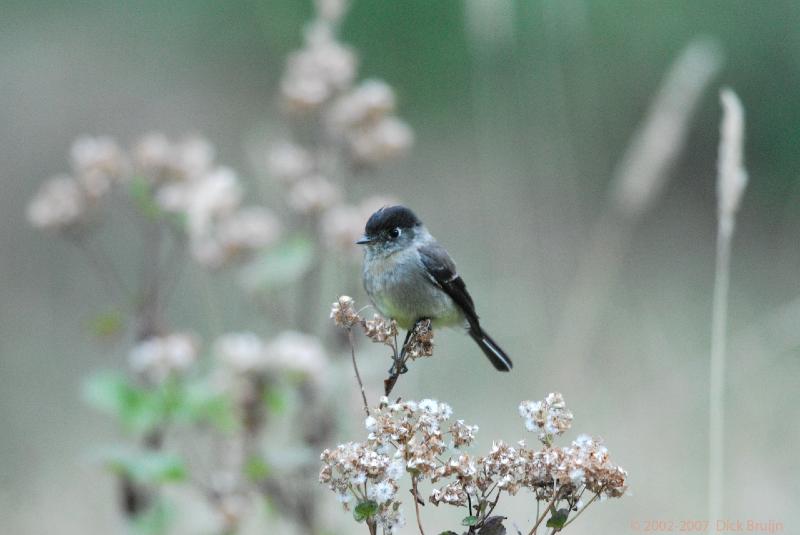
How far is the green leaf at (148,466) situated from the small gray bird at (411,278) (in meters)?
0.77

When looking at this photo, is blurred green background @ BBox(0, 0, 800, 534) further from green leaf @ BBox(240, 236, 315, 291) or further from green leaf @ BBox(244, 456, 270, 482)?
green leaf @ BBox(240, 236, 315, 291)

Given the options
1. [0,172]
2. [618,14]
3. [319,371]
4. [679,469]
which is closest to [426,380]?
[679,469]

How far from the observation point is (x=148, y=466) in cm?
299

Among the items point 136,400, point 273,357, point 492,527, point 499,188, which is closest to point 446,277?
point 273,357

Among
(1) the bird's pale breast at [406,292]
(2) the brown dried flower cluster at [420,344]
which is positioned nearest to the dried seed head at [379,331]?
(2) the brown dried flower cluster at [420,344]

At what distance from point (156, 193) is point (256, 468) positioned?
0.97 meters

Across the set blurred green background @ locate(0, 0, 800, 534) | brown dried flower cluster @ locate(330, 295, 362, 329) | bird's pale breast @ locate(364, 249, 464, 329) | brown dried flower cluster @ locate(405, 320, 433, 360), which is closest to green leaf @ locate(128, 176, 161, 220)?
bird's pale breast @ locate(364, 249, 464, 329)

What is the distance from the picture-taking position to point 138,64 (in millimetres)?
9336

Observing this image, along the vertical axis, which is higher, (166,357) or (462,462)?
(166,357)

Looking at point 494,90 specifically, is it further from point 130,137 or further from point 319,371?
point 319,371

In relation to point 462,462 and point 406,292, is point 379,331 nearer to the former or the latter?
point 462,462

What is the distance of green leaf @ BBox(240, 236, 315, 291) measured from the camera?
133 inches

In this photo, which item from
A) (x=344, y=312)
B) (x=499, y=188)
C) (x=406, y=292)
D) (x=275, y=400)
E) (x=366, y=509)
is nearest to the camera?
(x=366, y=509)

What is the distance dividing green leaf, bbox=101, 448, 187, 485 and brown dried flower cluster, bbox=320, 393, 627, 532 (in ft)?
5.19
